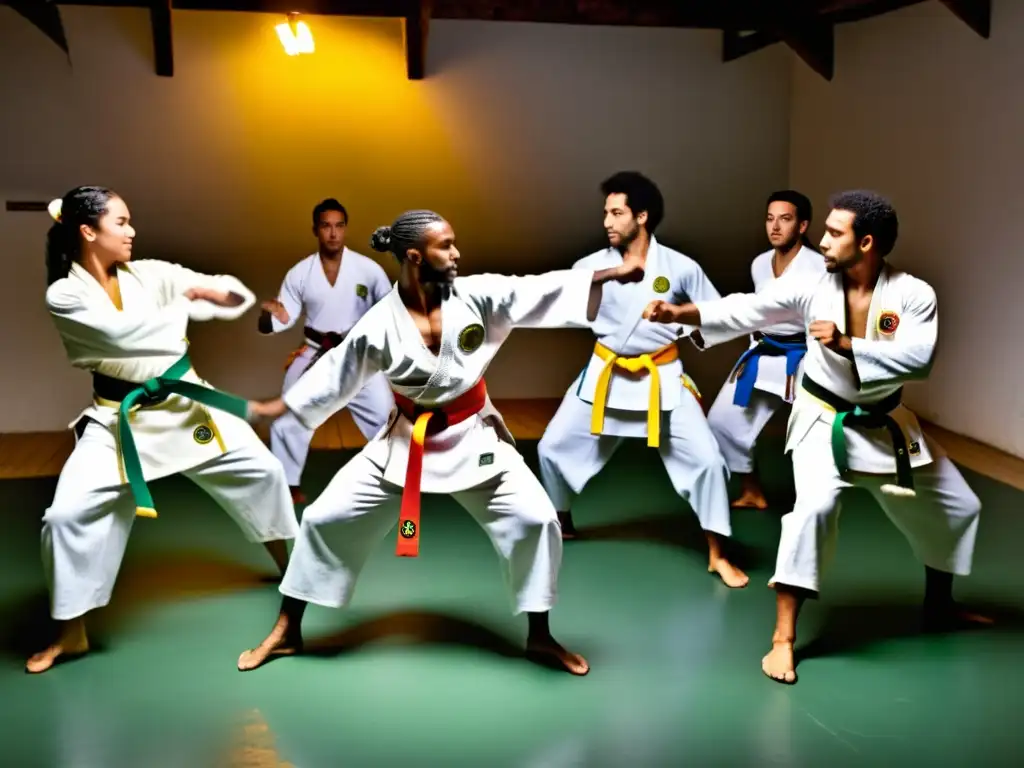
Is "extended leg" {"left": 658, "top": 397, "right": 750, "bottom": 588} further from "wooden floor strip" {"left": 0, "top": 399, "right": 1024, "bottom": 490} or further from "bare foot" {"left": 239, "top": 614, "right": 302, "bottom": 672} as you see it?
"wooden floor strip" {"left": 0, "top": 399, "right": 1024, "bottom": 490}

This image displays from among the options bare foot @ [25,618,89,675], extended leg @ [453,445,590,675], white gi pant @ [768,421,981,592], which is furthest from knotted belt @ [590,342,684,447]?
bare foot @ [25,618,89,675]

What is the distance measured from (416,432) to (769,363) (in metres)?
1.86

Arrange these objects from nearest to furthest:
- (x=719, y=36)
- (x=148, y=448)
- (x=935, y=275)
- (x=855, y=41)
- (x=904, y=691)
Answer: (x=904, y=691)
(x=148, y=448)
(x=935, y=275)
(x=855, y=41)
(x=719, y=36)

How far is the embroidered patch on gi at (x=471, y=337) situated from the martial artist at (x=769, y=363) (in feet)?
5.45

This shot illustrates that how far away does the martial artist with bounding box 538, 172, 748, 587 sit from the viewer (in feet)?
12.5

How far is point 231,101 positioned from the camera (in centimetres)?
646

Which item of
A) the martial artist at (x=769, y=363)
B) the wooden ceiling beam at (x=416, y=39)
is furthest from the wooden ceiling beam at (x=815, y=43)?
the martial artist at (x=769, y=363)

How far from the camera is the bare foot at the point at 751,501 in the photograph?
15.1 feet

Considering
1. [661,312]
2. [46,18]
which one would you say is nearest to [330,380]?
[661,312]

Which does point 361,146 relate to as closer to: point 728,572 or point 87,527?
point 728,572

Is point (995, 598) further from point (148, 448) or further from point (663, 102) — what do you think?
point (663, 102)

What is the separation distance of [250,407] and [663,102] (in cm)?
449

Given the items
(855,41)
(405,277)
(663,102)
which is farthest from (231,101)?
(405,277)

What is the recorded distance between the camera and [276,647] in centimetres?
313
